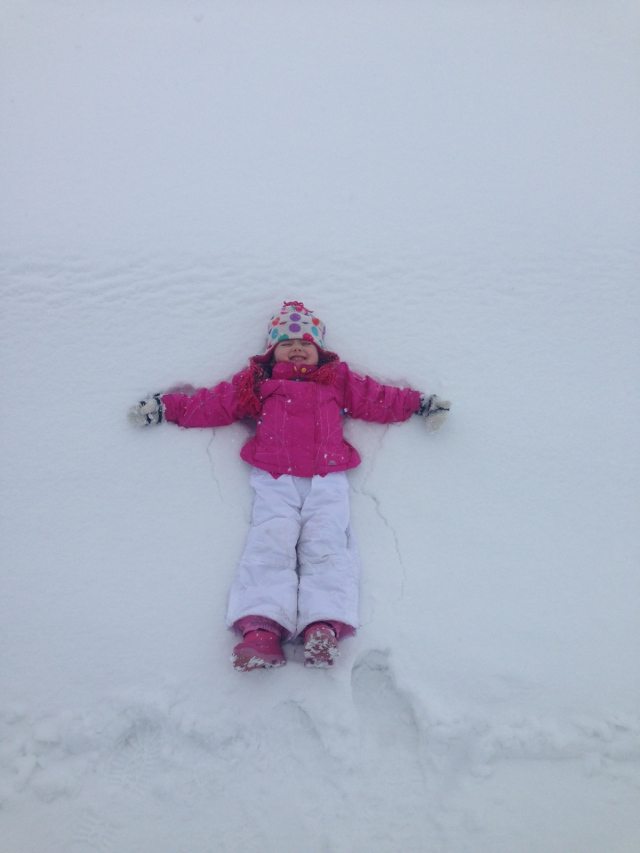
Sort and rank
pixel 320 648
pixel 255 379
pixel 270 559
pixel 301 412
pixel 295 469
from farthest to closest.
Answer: pixel 255 379
pixel 301 412
pixel 295 469
pixel 270 559
pixel 320 648

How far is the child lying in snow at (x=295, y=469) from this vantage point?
2.29m

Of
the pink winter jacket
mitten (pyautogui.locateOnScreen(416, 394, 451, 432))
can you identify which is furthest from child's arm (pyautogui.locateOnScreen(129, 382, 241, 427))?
mitten (pyautogui.locateOnScreen(416, 394, 451, 432))

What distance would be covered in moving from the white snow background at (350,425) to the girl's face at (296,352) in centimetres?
34

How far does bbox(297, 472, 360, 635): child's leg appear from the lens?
7.57ft

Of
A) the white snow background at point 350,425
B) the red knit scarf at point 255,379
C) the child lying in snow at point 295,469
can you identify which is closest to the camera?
the white snow background at point 350,425

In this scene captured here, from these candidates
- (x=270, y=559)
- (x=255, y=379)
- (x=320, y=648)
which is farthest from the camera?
(x=255, y=379)

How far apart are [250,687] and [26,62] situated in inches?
174

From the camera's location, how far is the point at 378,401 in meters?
2.92

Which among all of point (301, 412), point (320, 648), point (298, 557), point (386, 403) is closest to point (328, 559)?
point (298, 557)

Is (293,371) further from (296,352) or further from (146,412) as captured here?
(146,412)

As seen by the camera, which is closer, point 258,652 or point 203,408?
point 258,652

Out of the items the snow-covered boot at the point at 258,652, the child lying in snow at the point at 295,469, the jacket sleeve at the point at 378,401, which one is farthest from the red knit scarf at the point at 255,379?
the snow-covered boot at the point at 258,652

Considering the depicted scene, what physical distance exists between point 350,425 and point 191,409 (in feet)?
2.56

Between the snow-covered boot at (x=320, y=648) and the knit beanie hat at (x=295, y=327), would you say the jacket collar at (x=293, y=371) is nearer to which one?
the knit beanie hat at (x=295, y=327)
